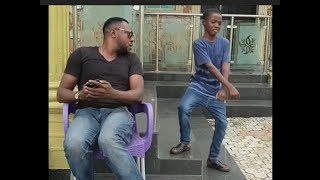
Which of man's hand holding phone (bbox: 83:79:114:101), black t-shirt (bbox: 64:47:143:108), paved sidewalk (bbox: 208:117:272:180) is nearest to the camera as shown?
man's hand holding phone (bbox: 83:79:114:101)

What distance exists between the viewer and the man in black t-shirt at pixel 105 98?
2.46 meters

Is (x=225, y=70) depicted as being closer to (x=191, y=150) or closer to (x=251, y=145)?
(x=191, y=150)

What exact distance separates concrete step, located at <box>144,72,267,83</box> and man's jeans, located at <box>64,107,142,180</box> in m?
1.38

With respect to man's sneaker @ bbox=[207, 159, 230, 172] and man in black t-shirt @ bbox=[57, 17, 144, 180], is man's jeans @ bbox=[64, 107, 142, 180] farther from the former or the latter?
man's sneaker @ bbox=[207, 159, 230, 172]

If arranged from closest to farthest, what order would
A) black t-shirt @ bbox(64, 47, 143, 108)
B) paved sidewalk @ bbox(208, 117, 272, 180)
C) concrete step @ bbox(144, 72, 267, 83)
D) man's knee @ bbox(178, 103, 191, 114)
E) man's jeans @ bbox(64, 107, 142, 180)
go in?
man's jeans @ bbox(64, 107, 142, 180) < black t-shirt @ bbox(64, 47, 143, 108) < man's knee @ bbox(178, 103, 191, 114) < paved sidewalk @ bbox(208, 117, 272, 180) < concrete step @ bbox(144, 72, 267, 83)

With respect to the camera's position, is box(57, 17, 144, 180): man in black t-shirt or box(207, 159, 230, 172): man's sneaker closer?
box(57, 17, 144, 180): man in black t-shirt

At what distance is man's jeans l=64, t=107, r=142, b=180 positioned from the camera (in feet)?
8.03

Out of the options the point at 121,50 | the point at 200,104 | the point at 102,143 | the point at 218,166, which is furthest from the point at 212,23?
the point at 102,143

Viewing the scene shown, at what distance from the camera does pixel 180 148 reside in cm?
321

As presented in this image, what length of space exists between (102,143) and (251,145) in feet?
5.69

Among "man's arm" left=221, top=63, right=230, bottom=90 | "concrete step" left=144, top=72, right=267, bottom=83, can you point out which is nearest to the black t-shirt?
"man's arm" left=221, top=63, right=230, bottom=90

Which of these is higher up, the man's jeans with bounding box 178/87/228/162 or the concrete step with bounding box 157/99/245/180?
the man's jeans with bounding box 178/87/228/162
